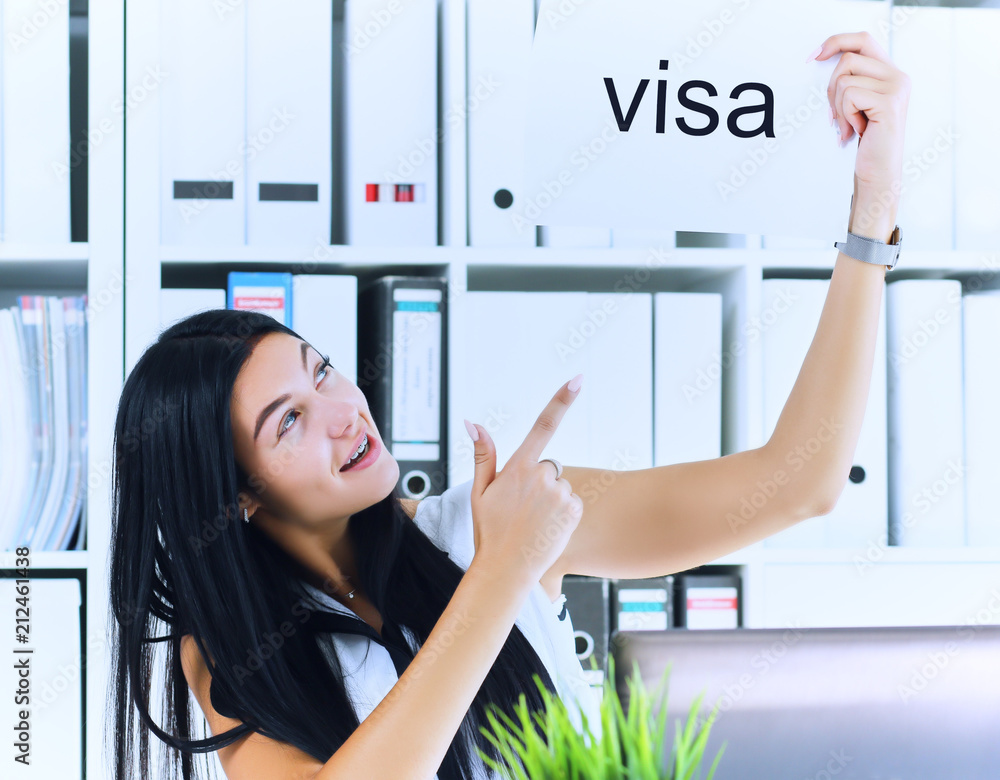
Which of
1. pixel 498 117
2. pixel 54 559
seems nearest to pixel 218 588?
pixel 54 559

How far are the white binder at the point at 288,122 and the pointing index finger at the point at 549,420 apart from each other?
2.26 feet

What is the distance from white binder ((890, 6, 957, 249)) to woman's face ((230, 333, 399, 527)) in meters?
1.04

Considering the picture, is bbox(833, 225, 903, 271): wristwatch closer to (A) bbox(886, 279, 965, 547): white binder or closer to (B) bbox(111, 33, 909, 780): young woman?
(B) bbox(111, 33, 909, 780): young woman

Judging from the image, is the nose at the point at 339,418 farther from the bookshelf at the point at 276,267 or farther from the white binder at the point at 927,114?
the white binder at the point at 927,114

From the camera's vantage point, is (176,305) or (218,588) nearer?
(218,588)

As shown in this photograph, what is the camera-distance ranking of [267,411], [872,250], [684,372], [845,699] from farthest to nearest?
1. [684,372]
2. [267,411]
3. [872,250]
4. [845,699]

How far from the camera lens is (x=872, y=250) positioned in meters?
0.94

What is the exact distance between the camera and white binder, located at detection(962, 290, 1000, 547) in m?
1.47

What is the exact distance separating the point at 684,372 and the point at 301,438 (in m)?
0.69

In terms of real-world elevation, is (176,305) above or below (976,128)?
below

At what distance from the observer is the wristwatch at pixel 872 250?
3.08ft

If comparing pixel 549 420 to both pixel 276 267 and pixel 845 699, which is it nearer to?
pixel 845 699

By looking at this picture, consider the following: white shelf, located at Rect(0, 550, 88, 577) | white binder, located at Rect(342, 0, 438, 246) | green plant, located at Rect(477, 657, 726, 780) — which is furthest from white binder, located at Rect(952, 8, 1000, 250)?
white shelf, located at Rect(0, 550, 88, 577)

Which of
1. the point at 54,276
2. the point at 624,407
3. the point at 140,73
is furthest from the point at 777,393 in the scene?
the point at 54,276
